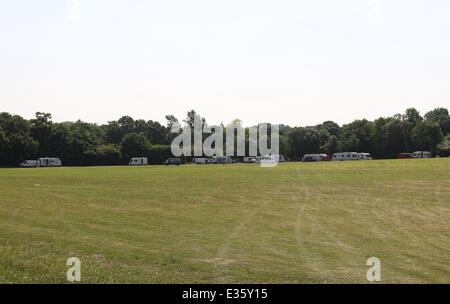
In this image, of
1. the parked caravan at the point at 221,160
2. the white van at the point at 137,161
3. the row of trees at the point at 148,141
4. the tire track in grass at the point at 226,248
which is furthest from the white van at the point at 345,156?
the tire track in grass at the point at 226,248

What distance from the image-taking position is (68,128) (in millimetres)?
135500

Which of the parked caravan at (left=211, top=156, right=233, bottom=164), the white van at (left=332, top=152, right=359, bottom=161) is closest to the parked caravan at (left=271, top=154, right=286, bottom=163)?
the parked caravan at (left=211, top=156, right=233, bottom=164)

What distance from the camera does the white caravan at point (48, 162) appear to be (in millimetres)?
117231

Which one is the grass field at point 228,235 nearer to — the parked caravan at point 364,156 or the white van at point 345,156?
the parked caravan at point 364,156

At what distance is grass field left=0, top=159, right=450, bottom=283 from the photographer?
540 inches

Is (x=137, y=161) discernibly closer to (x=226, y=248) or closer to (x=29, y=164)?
(x=29, y=164)

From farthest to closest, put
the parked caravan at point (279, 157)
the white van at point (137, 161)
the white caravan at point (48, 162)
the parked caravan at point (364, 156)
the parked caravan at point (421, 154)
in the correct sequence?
the parked caravan at point (364, 156)
the parked caravan at point (421, 154)
the white van at point (137, 161)
the parked caravan at point (279, 157)
the white caravan at point (48, 162)

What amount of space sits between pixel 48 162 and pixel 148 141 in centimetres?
3011

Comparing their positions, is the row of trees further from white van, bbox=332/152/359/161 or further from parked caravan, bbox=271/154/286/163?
white van, bbox=332/152/359/161

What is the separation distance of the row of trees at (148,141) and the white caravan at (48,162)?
23.7ft

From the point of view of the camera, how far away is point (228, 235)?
19.1 meters

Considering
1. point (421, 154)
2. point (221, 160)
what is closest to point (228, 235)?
point (221, 160)

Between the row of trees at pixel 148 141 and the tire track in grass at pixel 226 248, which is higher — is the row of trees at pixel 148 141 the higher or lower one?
the higher one
